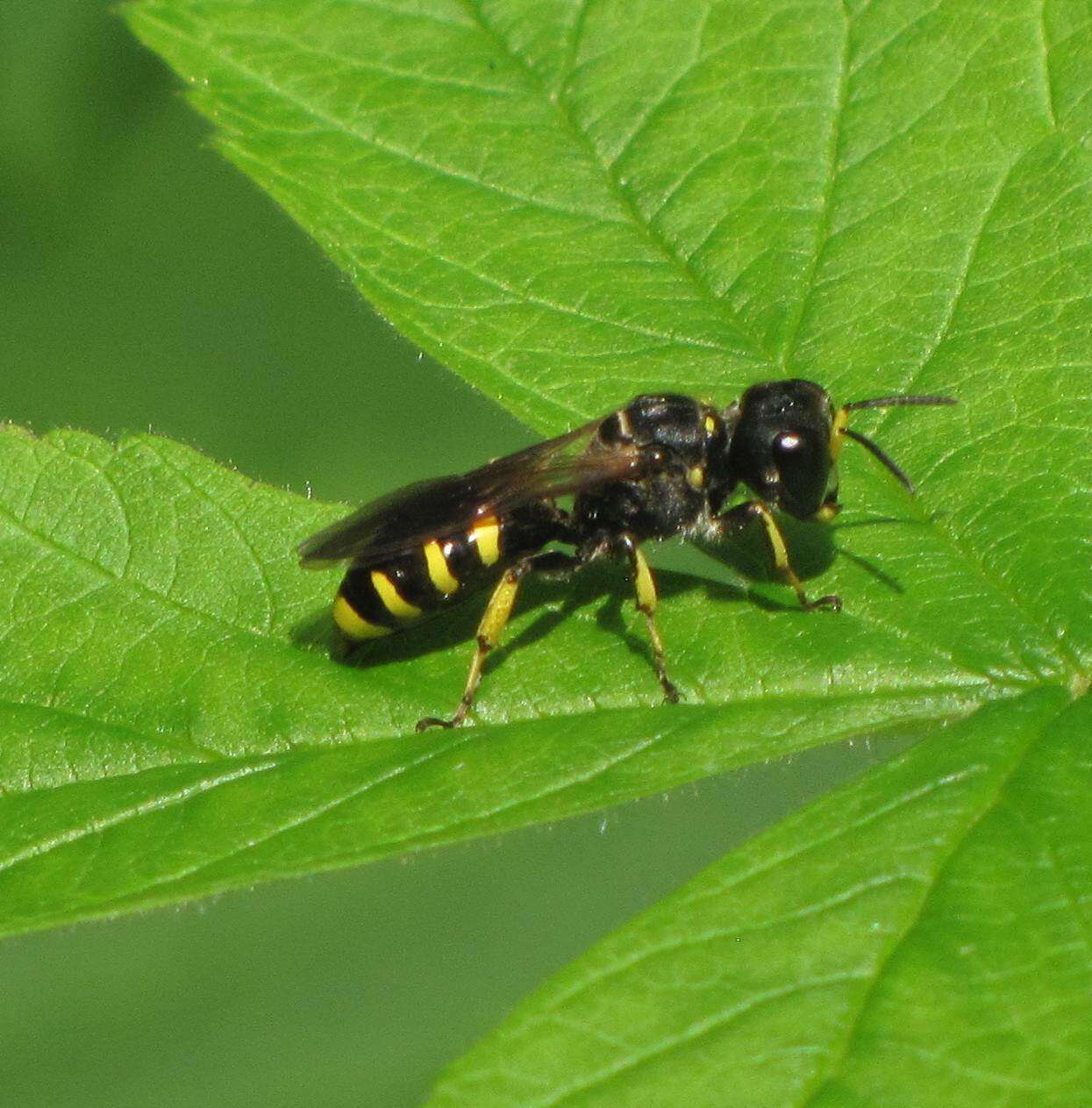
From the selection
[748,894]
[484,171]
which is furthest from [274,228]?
[748,894]

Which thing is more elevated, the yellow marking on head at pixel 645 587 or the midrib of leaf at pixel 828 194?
the midrib of leaf at pixel 828 194

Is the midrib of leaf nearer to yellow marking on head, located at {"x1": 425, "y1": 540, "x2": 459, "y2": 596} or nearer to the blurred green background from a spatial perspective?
yellow marking on head, located at {"x1": 425, "y1": 540, "x2": 459, "y2": 596}

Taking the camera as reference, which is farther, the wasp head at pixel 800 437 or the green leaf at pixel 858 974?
the wasp head at pixel 800 437

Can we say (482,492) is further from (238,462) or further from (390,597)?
(238,462)

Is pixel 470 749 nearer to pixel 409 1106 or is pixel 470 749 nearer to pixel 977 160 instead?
pixel 977 160

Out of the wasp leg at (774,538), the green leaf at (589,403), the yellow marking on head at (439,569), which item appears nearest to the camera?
the green leaf at (589,403)

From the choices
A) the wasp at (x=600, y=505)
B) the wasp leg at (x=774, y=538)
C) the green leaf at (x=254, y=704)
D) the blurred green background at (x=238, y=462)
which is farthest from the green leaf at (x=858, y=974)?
the blurred green background at (x=238, y=462)

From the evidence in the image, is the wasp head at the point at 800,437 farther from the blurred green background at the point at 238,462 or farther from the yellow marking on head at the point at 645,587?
the blurred green background at the point at 238,462
